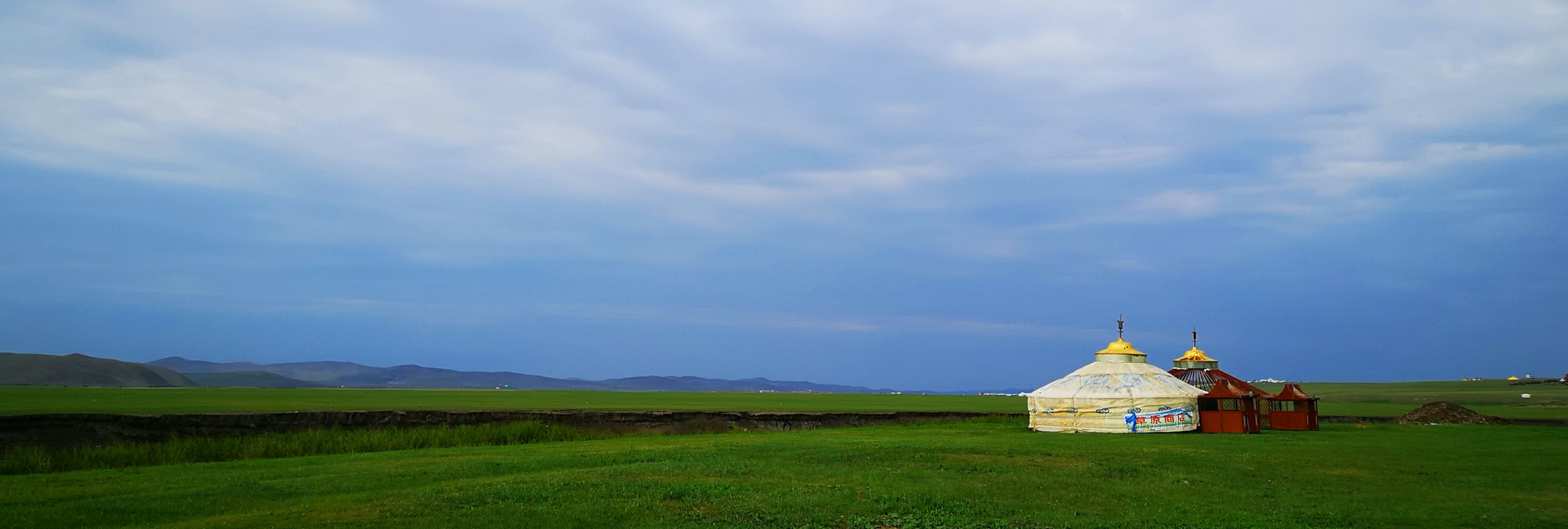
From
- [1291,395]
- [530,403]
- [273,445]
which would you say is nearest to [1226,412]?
[1291,395]

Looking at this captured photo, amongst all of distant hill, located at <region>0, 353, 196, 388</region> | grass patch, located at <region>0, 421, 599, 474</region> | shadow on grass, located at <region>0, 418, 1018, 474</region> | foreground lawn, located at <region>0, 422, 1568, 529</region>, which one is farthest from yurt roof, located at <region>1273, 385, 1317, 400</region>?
distant hill, located at <region>0, 353, 196, 388</region>

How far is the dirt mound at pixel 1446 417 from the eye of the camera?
3869 centimetres

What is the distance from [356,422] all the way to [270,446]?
35.9 feet

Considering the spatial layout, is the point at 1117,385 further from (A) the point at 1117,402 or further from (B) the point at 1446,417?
(B) the point at 1446,417

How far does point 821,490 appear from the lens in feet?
45.5

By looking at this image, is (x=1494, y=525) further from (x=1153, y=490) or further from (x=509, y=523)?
(x=509, y=523)

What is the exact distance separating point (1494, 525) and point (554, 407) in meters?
46.0

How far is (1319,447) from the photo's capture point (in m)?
23.2

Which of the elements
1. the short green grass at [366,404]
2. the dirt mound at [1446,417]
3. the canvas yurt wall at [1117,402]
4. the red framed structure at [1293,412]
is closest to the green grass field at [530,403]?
the short green grass at [366,404]

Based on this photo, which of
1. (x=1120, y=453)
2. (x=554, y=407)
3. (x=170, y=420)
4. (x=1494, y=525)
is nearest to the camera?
(x=1494, y=525)

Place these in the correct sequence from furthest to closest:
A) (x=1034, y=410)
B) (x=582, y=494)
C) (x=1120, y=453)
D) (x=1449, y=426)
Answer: (x=1449, y=426), (x=1034, y=410), (x=1120, y=453), (x=582, y=494)

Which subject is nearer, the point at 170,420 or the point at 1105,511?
the point at 1105,511

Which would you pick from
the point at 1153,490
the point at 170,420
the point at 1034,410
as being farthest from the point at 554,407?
the point at 1153,490

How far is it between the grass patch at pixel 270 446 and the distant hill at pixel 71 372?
10165 cm
